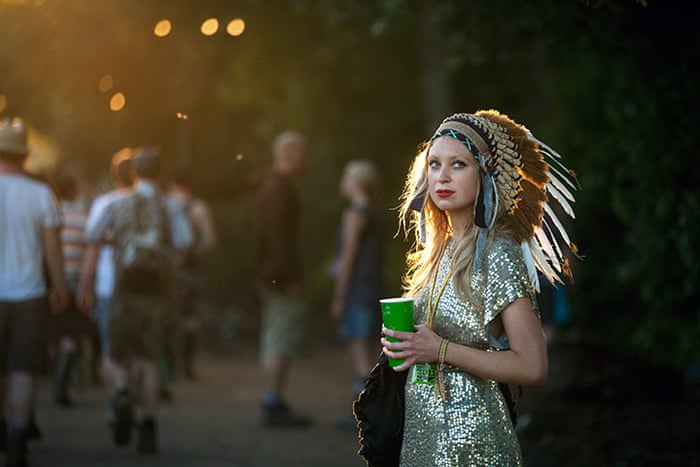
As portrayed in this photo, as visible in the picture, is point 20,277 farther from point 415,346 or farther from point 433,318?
point 415,346

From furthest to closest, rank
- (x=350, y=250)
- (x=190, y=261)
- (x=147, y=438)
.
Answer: (x=190, y=261), (x=350, y=250), (x=147, y=438)

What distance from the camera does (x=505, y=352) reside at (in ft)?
11.1

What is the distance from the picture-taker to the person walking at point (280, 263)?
9.21 meters

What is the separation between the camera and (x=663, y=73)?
6.48 meters

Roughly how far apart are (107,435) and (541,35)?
478 cm

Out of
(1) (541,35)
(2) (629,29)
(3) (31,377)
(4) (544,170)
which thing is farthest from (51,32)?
(4) (544,170)

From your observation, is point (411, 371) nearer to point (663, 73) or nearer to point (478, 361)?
point (478, 361)

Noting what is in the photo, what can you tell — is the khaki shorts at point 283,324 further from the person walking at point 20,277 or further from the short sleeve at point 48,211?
the short sleeve at point 48,211

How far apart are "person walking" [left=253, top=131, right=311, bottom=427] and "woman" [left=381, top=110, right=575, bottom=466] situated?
18.3 ft

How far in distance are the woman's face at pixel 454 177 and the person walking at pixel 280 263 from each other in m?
5.60

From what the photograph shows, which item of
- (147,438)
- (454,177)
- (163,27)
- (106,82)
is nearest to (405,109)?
(106,82)

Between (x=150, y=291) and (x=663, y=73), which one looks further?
(x=150, y=291)

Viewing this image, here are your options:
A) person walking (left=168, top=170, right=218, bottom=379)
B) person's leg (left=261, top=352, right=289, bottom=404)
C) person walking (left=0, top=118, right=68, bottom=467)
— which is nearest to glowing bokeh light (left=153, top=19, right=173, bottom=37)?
person walking (left=0, top=118, right=68, bottom=467)

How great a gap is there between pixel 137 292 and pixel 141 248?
1.13 ft
